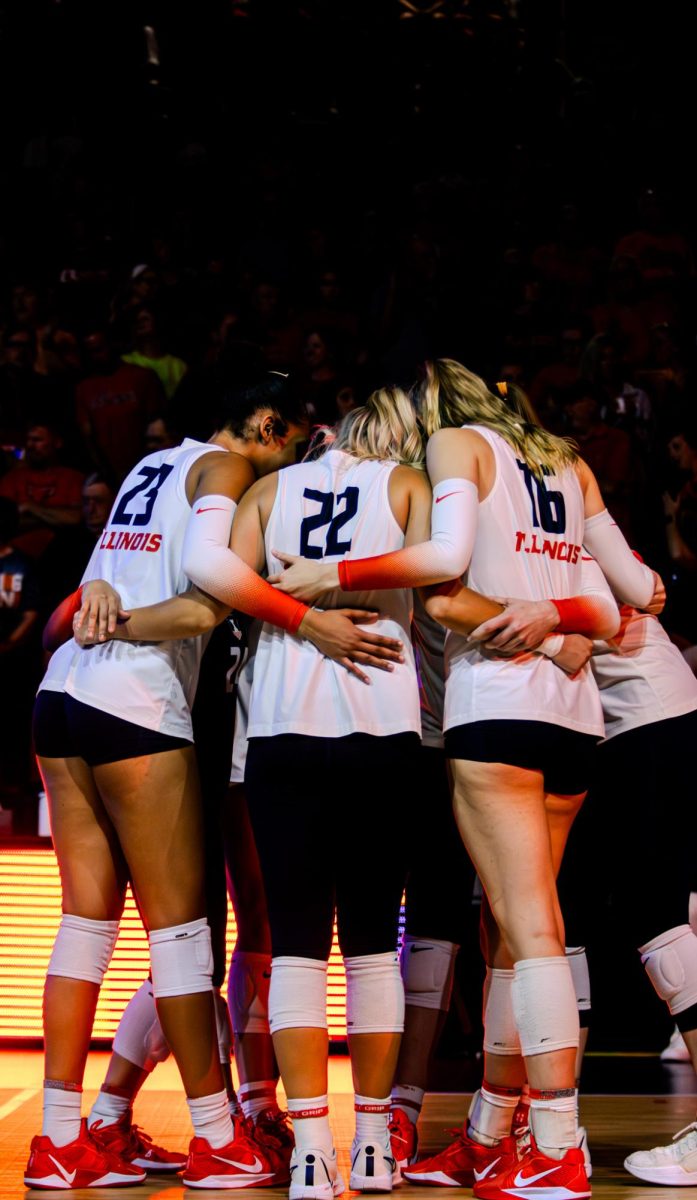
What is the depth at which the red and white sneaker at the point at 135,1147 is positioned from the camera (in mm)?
3156

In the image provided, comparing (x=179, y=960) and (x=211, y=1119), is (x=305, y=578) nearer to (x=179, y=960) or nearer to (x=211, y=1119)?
(x=179, y=960)

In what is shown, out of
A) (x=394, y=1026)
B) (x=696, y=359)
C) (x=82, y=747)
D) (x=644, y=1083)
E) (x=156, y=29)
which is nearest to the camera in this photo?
(x=394, y=1026)

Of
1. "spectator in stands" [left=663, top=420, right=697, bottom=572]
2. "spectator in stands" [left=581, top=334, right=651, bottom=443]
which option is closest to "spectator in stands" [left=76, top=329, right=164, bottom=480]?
"spectator in stands" [left=581, top=334, right=651, bottom=443]

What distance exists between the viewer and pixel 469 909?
11.4 feet

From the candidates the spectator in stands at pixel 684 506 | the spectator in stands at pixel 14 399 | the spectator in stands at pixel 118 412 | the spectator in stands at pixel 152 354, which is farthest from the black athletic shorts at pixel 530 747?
the spectator in stands at pixel 152 354

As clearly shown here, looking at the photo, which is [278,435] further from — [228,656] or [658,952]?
[658,952]

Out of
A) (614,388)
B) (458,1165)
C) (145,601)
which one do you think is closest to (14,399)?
(614,388)

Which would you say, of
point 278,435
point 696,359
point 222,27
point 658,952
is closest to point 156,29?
point 222,27

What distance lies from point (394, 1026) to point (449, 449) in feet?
4.04

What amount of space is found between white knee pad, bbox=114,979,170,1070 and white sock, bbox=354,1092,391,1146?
0.57 m

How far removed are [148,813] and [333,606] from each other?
0.61 metres

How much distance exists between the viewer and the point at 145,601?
3.16 metres

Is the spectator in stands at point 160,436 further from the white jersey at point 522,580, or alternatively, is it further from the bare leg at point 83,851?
the white jersey at point 522,580

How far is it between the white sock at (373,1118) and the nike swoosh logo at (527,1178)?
0.99ft
